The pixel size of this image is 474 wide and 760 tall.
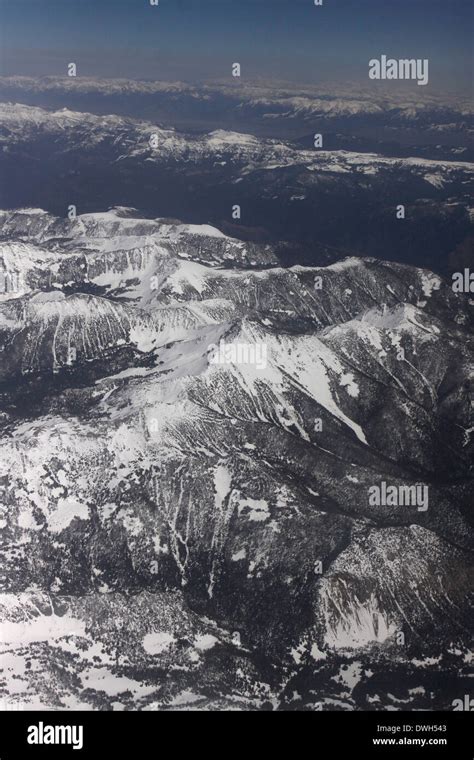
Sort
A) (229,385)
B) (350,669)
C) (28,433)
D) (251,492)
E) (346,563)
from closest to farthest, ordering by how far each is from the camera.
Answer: (350,669) → (346,563) → (251,492) → (28,433) → (229,385)

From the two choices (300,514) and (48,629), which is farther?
(300,514)

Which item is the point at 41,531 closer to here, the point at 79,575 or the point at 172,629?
the point at 79,575

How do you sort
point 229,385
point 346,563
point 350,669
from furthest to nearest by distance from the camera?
point 229,385
point 346,563
point 350,669

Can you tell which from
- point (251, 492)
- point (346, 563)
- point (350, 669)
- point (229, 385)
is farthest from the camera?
point (229, 385)

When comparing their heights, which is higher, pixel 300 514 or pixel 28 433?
pixel 28 433

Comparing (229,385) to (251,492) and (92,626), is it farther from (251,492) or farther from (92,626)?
(92,626)

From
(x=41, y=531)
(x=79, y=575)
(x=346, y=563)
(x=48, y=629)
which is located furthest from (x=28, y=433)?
(x=346, y=563)

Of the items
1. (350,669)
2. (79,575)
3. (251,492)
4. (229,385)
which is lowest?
(350,669)

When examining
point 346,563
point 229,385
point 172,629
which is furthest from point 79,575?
point 229,385

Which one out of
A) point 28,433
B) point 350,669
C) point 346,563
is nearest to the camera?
point 350,669
